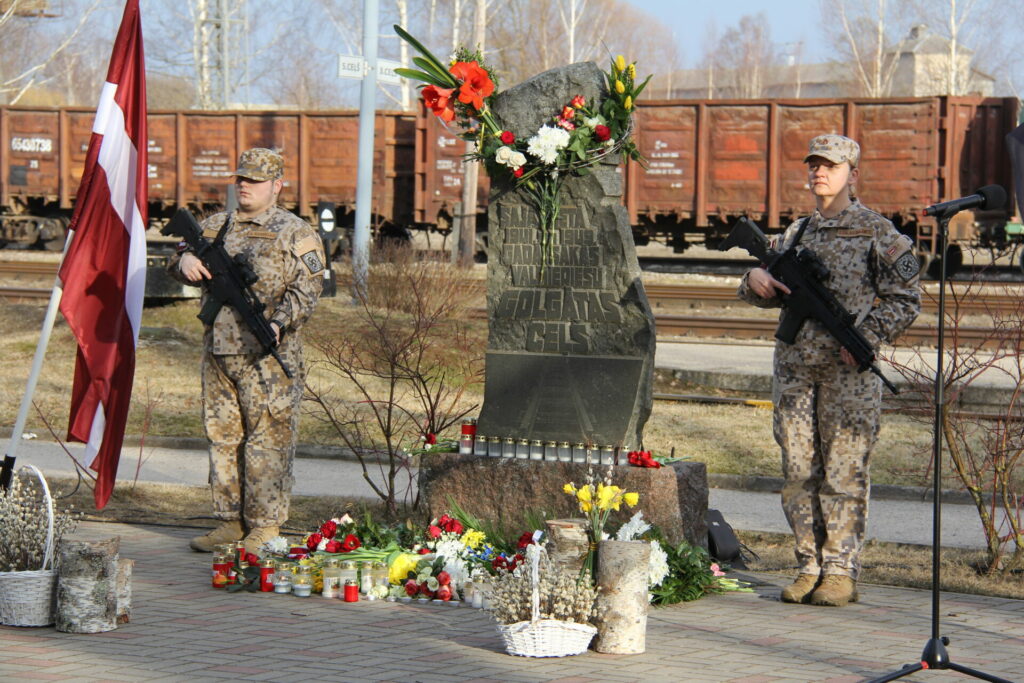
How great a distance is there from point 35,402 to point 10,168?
20.0 metres

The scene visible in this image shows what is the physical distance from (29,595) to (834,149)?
13.5ft

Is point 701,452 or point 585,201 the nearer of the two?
point 585,201

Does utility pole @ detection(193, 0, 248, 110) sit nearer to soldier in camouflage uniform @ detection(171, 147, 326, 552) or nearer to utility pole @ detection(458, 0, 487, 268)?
utility pole @ detection(458, 0, 487, 268)

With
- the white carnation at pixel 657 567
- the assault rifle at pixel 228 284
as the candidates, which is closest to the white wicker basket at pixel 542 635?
the white carnation at pixel 657 567

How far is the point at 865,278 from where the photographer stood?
677cm

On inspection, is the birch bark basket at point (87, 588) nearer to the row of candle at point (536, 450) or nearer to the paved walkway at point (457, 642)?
the paved walkway at point (457, 642)

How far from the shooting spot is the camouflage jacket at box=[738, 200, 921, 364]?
6656 mm

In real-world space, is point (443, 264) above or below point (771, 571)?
A: above

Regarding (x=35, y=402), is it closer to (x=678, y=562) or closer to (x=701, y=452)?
(x=701, y=452)

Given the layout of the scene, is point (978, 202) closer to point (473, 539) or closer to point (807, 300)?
point (807, 300)

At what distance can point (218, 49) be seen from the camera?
160ft

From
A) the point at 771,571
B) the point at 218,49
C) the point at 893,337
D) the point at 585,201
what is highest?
the point at 218,49

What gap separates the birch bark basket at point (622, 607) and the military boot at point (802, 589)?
121cm

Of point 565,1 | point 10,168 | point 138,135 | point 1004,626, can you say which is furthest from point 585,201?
point 565,1
